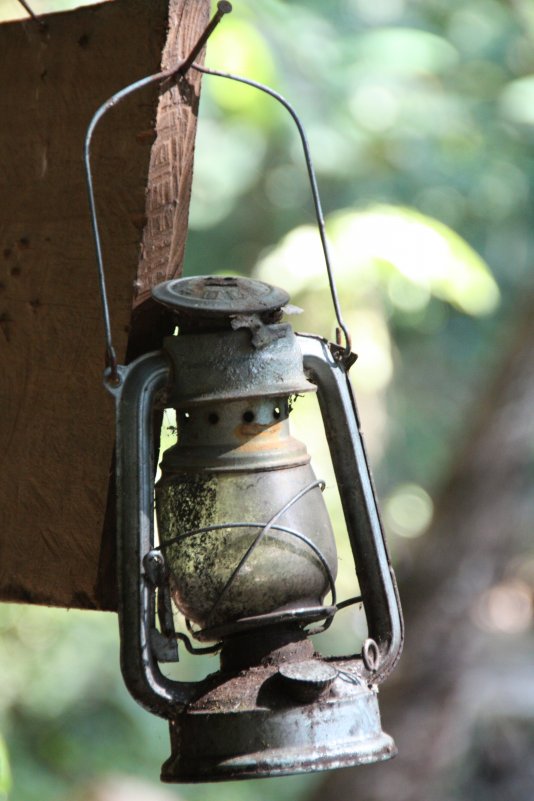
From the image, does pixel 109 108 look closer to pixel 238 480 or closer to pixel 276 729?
pixel 238 480

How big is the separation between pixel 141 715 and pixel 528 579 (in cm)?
427

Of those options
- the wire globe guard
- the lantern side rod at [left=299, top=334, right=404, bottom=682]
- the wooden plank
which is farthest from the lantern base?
the wooden plank

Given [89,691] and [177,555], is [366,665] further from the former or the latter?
[89,691]

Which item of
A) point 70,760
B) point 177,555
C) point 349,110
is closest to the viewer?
point 177,555

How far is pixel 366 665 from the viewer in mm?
1482

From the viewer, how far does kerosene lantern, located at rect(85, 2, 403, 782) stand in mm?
1407

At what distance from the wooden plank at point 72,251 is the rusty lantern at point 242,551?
218 millimetres

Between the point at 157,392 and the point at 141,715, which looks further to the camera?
the point at 141,715

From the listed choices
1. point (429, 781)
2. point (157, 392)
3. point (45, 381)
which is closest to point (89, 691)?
point (429, 781)

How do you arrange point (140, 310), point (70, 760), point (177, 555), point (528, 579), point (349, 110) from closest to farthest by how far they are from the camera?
1. point (177, 555)
2. point (140, 310)
3. point (349, 110)
4. point (70, 760)
5. point (528, 579)

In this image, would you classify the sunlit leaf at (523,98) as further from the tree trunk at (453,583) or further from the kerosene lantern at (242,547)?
the kerosene lantern at (242,547)

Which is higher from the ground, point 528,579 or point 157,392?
point 528,579

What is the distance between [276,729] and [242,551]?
22 cm

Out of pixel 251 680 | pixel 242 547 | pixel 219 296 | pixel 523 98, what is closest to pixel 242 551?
pixel 242 547
